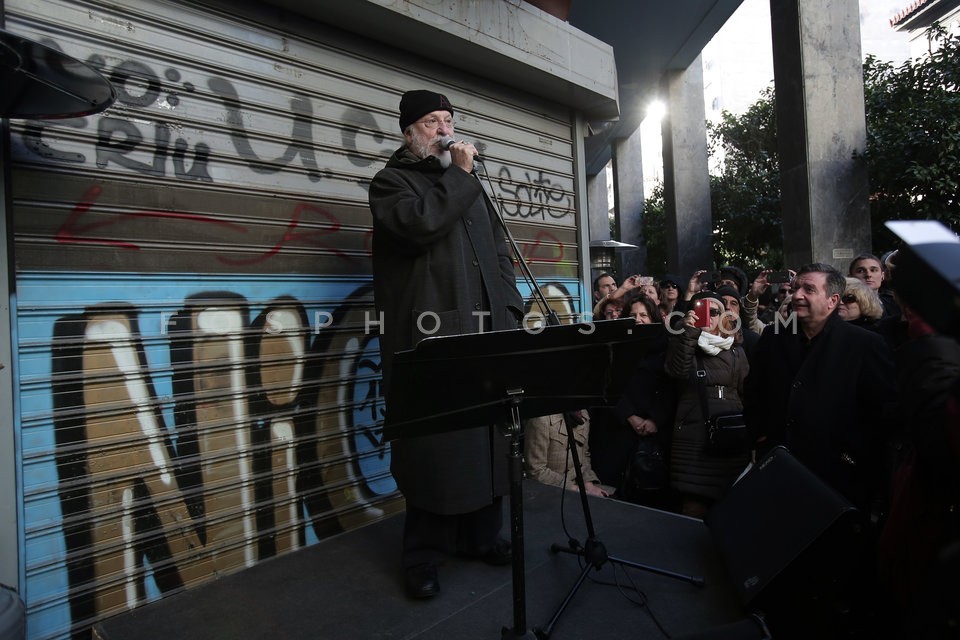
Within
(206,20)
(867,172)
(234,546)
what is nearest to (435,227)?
(206,20)

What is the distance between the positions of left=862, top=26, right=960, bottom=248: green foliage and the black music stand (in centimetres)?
627

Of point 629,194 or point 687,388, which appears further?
point 629,194

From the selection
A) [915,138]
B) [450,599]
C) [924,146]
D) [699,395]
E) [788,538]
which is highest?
[915,138]

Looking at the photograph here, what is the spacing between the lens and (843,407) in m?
2.78

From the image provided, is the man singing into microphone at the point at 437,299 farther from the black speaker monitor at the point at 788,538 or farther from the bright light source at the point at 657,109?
the bright light source at the point at 657,109

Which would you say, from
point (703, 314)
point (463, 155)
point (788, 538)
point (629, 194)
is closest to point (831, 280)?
point (703, 314)

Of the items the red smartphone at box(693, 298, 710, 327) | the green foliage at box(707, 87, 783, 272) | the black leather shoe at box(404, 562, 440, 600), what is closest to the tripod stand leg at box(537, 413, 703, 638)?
the black leather shoe at box(404, 562, 440, 600)

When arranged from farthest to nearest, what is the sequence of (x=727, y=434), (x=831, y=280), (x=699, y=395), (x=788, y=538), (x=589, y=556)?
1. (x=699, y=395)
2. (x=727, y=434)
3. (x=831, y=280)
4. (x=589, y=556)
5. (x=788, y=538)

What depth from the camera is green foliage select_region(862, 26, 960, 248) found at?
6.89 meters

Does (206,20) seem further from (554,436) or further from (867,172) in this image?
(867,172)

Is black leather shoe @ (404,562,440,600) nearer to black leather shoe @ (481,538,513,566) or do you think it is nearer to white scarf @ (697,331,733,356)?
black leather shoe @ (481,538,513,566)

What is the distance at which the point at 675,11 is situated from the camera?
29.8ft

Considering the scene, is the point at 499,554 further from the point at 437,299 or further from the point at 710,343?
the point at 710,343

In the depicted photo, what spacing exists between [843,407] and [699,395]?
980 mm
